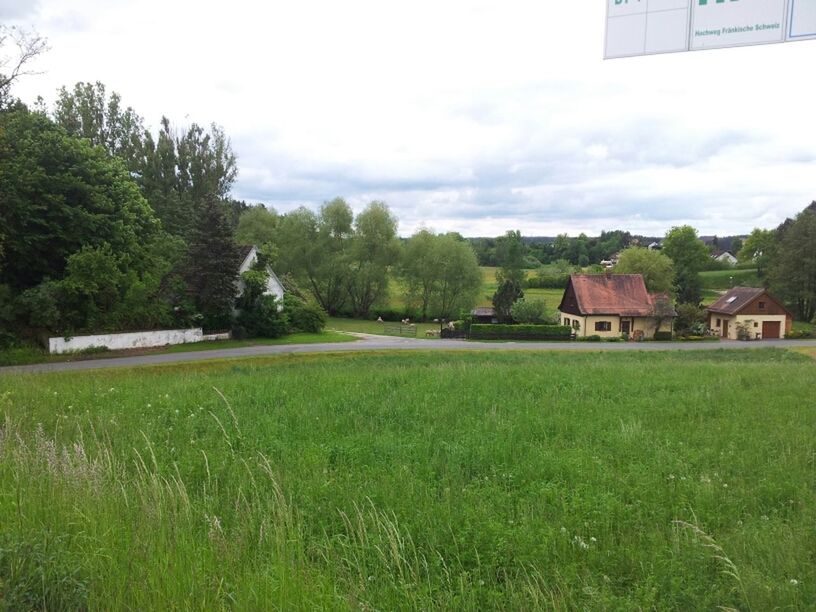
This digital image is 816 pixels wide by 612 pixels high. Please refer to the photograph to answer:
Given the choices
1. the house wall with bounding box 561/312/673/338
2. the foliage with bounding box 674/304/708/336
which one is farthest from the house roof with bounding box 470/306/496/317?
the foliage with bounding box 674/304/708/336

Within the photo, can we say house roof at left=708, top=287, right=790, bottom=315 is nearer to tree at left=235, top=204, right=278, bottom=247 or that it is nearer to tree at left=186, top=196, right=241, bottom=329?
tree at left=186, top=196, right=241, bottom=329

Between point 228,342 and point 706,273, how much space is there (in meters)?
87.9

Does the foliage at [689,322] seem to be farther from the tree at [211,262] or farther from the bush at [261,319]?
the tree at [211,262]

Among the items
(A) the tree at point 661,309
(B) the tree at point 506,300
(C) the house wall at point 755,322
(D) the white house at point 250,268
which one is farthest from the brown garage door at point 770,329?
(D) the white house at point 250,268

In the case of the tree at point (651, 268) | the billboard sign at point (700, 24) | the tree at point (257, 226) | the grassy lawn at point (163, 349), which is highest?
the tree at point (257, 226)

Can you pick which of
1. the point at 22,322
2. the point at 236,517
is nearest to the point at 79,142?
the point at 22,322

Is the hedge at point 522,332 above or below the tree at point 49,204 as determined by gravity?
below

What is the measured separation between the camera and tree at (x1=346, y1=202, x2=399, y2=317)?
61656 mm

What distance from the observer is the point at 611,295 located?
162 feet

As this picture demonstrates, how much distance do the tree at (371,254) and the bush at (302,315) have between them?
18.9 metres

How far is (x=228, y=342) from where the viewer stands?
3478 cm

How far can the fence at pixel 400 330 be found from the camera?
49328mm

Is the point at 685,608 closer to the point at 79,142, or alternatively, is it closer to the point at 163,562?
the point at 163,562

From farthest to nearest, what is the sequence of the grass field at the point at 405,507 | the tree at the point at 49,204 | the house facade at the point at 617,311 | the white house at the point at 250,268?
1. the house facade at the point at 617,311
2. the white house at the point at 250,268
3. the tree at the point at 49,204
4. the grass field at the point at 405,507
